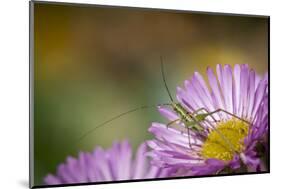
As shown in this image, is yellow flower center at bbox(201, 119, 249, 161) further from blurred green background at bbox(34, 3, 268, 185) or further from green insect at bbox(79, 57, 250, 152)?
blurred green background at bbox(34, 3, 268, 185)

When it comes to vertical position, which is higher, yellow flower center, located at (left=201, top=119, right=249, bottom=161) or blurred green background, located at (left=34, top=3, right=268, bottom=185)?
blurred green background, located at (left=34, top=3, right=268, bottom=185)

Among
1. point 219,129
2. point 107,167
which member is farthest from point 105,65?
point 219,129

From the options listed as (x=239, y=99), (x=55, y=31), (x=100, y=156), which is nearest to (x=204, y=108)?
(x=239, y=99)

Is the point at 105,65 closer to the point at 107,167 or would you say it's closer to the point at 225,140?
the point at 107,167

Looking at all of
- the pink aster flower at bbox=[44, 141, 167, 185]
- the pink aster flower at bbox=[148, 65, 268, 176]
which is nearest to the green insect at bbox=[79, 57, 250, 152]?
the pink aster flower at bbox=[148, 65, 268, 176]

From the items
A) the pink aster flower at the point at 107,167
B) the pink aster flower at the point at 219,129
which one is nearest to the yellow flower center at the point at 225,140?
the pink aster flower at the point at 219,129

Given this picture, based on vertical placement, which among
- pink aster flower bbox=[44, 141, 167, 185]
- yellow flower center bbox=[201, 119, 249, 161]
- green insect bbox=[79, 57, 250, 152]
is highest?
green insect bbox=[79, 57, 250, 152]
